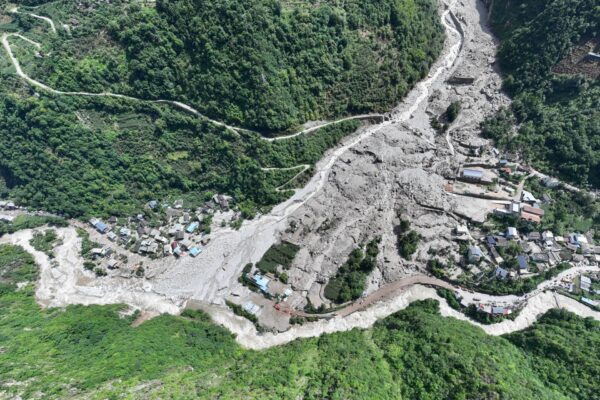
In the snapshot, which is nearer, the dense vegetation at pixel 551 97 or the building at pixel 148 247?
the building at pixel 148 247

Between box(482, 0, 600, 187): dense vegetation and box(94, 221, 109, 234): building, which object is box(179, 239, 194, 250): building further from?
box(482, 0, 600, 187): dense vegetation

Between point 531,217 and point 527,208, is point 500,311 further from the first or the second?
point 527,208

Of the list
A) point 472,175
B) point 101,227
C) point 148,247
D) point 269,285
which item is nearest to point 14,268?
point 101,227

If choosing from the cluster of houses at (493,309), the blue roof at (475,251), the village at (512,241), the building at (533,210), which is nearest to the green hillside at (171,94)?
the village at (512,241)

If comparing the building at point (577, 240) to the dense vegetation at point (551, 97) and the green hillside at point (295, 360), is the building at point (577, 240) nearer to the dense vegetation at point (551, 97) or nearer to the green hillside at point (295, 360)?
the dense vegetation at point (551, 97)

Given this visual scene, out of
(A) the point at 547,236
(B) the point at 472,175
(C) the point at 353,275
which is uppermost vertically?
(B) the point at 472,175

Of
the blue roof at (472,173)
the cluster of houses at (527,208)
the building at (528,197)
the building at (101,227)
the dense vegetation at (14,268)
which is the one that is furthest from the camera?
the blue roof at (472,173)
